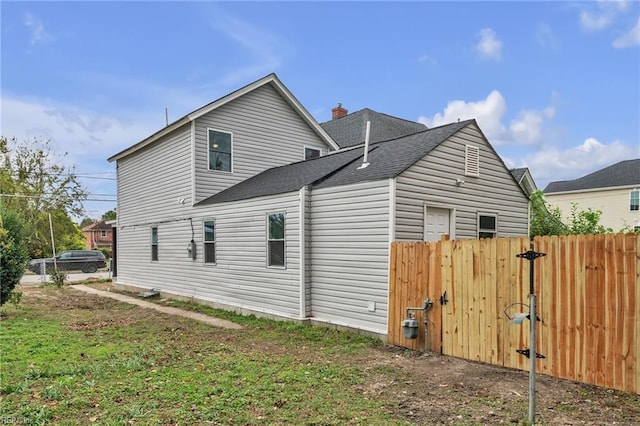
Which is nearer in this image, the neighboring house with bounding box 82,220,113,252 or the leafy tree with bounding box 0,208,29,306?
the leafy tree with bounding box 0,208,29,306

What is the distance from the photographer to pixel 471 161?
27.3ft

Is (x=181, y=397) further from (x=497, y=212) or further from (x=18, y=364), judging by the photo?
(x=497, y=212)

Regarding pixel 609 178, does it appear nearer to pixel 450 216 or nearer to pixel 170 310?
pixel 450 216

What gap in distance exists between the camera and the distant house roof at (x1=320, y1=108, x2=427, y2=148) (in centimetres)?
1948

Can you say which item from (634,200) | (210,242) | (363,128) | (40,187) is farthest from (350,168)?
(40,187)

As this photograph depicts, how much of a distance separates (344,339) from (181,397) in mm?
3365

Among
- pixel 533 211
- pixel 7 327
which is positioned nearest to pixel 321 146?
pixel 533 211

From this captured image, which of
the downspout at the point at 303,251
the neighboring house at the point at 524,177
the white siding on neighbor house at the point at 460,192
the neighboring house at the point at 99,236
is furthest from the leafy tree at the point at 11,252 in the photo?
the neighboring house at the point at 99,236

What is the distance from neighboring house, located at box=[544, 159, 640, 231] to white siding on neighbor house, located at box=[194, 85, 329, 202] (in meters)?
22.3

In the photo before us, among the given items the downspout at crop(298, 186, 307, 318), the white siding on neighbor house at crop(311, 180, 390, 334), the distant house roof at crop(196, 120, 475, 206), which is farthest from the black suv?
the white siding on neighbor house at crop(311, 180, 390, 334)

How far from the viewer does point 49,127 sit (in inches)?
1222

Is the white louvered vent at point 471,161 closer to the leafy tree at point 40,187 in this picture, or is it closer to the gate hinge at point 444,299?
the gate hinge at point 444,299

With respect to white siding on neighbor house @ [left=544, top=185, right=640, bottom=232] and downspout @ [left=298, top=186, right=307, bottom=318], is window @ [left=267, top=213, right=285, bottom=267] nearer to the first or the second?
downspout @ [left=298, top=186, right=307, bottom=318]

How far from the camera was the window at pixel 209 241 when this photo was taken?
11.2 m
